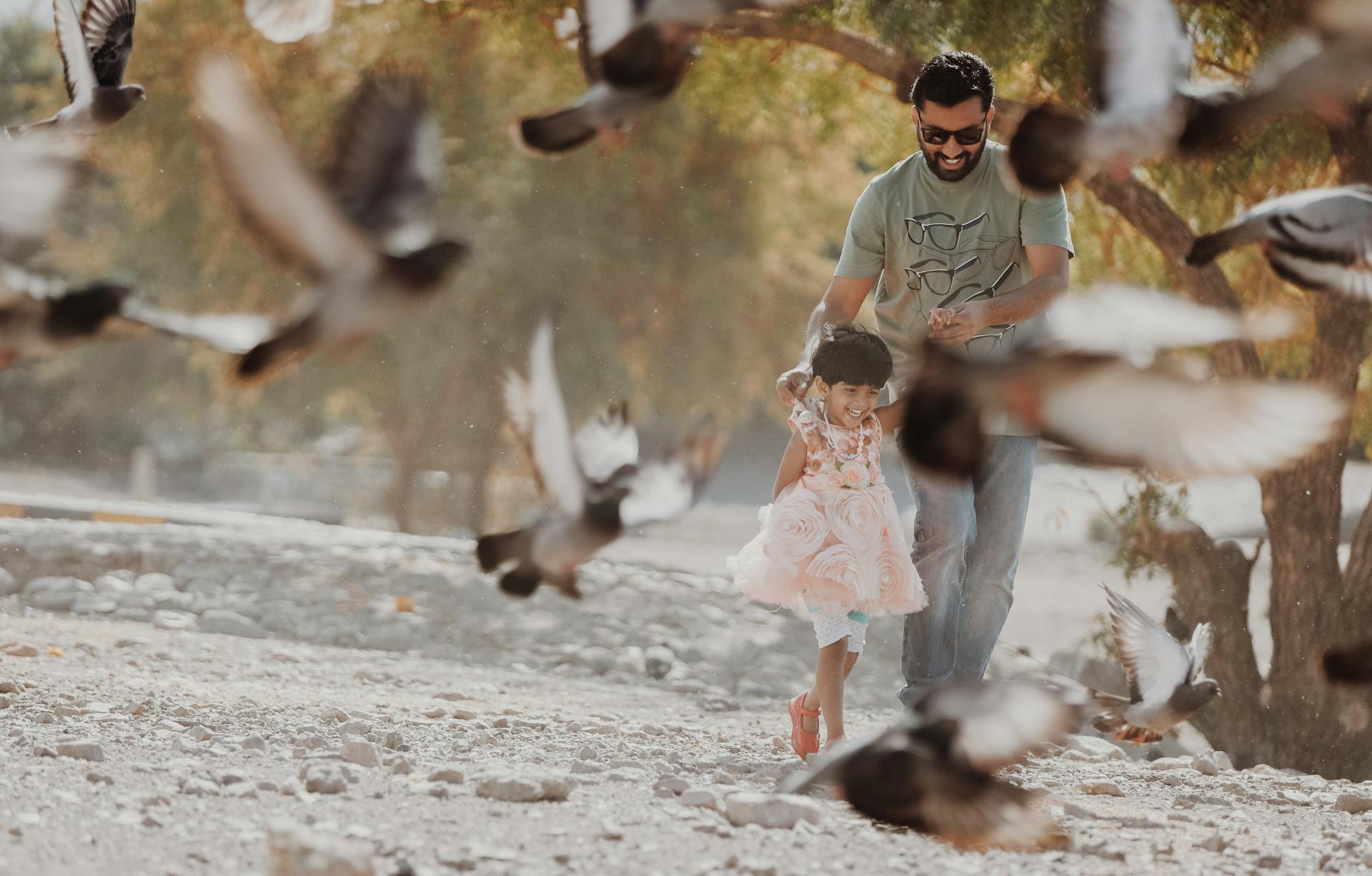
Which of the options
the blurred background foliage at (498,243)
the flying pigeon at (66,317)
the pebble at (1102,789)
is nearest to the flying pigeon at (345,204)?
the flying pigeon at (66,317)

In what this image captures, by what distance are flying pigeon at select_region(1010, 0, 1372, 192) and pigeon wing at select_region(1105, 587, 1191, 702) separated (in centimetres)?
195

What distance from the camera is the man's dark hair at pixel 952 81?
3734 mm

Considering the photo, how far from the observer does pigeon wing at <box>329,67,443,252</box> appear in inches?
116

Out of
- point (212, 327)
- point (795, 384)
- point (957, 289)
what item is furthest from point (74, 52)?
point (957, 289)

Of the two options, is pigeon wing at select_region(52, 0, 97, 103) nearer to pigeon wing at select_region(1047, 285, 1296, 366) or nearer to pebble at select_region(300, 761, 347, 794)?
pebble at select_region(300, 761, 347, 794)

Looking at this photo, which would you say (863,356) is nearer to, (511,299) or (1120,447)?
(1120,447)

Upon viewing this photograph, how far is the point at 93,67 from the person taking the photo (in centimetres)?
372

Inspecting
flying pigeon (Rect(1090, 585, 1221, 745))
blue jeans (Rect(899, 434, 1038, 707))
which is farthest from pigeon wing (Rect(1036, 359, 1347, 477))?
flying pigeon (Rect(1090, 585, 1221, 745))

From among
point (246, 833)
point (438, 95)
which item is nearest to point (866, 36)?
point (246, 833)

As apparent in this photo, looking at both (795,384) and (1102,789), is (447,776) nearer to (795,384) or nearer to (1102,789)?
(795,384)

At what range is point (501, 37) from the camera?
325 inches

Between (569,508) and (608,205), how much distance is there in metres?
13.1

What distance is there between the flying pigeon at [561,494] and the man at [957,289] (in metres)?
0.40

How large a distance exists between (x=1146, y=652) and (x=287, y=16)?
3283 mm
